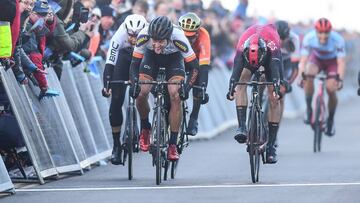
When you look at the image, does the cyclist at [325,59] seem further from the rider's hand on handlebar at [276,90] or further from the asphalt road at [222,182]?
the rider's hand on handlebar at [276,90]

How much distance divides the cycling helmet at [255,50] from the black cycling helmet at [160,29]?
106 centimetres

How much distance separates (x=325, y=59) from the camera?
2244 centimetres

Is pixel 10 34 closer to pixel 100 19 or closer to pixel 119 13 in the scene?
pixel 100 19

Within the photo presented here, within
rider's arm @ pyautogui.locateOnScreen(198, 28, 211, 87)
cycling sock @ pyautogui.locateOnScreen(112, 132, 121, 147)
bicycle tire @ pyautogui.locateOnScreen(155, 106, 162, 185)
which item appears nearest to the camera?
bicycle tire @ pyautogui.locateOnScreen(155, 106, 162, 185)

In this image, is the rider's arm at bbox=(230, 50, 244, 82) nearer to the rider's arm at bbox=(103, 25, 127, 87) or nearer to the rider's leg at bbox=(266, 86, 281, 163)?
the rider's leg at bbox=(266, 86, 281, 163)

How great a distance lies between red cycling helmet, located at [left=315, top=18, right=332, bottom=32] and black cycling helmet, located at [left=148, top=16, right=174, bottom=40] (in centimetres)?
734

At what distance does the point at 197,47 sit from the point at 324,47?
5246 mm

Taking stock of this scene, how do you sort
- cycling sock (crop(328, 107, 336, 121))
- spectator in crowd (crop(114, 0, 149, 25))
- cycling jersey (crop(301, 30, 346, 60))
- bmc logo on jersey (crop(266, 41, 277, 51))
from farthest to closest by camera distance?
cycling sock (crop(328, 107, 336, 121)), cycling jersey (crop(301, 30, 346, 60)), spectator in crowd (crop(114, 0, 149, 25)), bmc logo on jersey (crop(266, 41, 277, 51))

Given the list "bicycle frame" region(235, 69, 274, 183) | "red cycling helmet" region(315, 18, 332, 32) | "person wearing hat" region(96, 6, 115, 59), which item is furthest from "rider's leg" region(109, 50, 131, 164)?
"red cycling helmet" region(315, 18, 332, 32)

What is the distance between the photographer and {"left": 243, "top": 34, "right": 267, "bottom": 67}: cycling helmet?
15.5 metres

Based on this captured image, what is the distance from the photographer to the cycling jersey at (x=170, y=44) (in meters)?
15.4

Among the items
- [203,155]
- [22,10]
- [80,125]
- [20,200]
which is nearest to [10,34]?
[22,10]

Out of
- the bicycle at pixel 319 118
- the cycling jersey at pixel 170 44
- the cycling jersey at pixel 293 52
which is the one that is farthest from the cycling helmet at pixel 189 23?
the bicycle at pixel 319 118

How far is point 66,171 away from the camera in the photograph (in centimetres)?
1595
